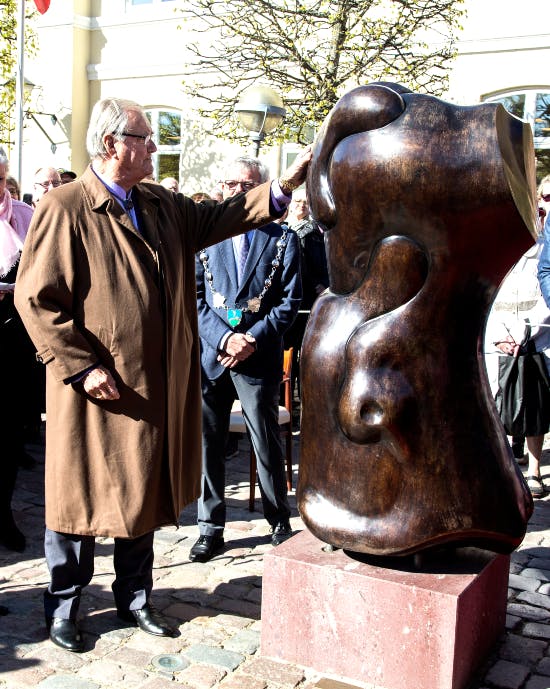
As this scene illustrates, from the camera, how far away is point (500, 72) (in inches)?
514

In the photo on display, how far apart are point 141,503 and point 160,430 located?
281 millimetres

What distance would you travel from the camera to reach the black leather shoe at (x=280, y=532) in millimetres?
4527

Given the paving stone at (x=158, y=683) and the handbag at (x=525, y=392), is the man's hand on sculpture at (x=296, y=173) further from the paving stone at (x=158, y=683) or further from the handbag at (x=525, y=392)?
the handbag at (x=525, y=392)

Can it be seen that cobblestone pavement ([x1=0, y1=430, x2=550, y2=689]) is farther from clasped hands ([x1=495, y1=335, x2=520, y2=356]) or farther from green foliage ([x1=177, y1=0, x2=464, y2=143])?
green foliage ([x1=177, y1=0, x2=464, y2=143])

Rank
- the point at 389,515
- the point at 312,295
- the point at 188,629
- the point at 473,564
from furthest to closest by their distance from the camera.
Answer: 1. the point at 312,295
2. the point at 188,629
3. the point at 473,564
4. the point at 389,515

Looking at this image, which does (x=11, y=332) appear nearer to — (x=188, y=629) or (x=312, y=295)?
(x=188, y=629)

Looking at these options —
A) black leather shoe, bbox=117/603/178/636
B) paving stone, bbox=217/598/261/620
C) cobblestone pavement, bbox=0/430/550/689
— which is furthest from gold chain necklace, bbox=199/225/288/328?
black leather shoe, bbox=117/603/178/636

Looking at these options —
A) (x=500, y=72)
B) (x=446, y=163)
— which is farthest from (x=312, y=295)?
(x=500, y=72)

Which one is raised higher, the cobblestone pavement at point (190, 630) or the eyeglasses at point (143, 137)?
the eyeglasses at point (143, 137)

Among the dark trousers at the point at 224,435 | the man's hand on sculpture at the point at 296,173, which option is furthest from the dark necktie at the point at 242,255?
the man's hand on sculpture at the point at 296,173

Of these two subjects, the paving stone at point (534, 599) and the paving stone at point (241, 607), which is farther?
the paving stone at point (534, 599)

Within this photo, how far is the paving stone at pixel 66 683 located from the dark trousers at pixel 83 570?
1.09ft

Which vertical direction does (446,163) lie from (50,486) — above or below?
above

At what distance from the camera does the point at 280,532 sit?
4555 mm
